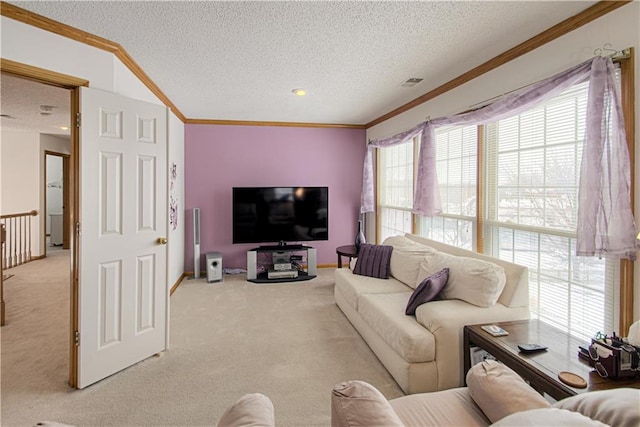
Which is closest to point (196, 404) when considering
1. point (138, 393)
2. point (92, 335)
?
point (138, 393)

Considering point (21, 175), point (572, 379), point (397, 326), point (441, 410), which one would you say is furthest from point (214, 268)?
point (21, 175)

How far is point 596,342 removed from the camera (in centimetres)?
167

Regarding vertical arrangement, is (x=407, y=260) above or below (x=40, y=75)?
below

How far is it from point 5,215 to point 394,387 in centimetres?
755

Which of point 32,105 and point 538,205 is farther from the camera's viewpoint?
point 32,105

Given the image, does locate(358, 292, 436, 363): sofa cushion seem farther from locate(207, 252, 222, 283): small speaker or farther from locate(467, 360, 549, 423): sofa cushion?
locate(207, 252, 222, 283): small speaker

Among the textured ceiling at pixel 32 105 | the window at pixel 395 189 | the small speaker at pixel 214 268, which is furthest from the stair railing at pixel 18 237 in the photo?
the window at pixel 395 189

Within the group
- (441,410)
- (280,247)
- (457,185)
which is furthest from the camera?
(280,247)

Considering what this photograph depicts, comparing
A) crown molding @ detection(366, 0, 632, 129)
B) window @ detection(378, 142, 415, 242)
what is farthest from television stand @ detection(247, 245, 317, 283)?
crown molding @ detection(366, 0, 632, 129)

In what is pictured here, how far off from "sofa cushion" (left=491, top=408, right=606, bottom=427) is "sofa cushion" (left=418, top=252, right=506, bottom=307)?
63.8 inches

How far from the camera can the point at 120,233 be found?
2527 millimetres

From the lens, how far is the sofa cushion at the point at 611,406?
0.82 m

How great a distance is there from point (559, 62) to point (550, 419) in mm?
2433

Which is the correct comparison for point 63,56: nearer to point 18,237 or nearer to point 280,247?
point 280,247
